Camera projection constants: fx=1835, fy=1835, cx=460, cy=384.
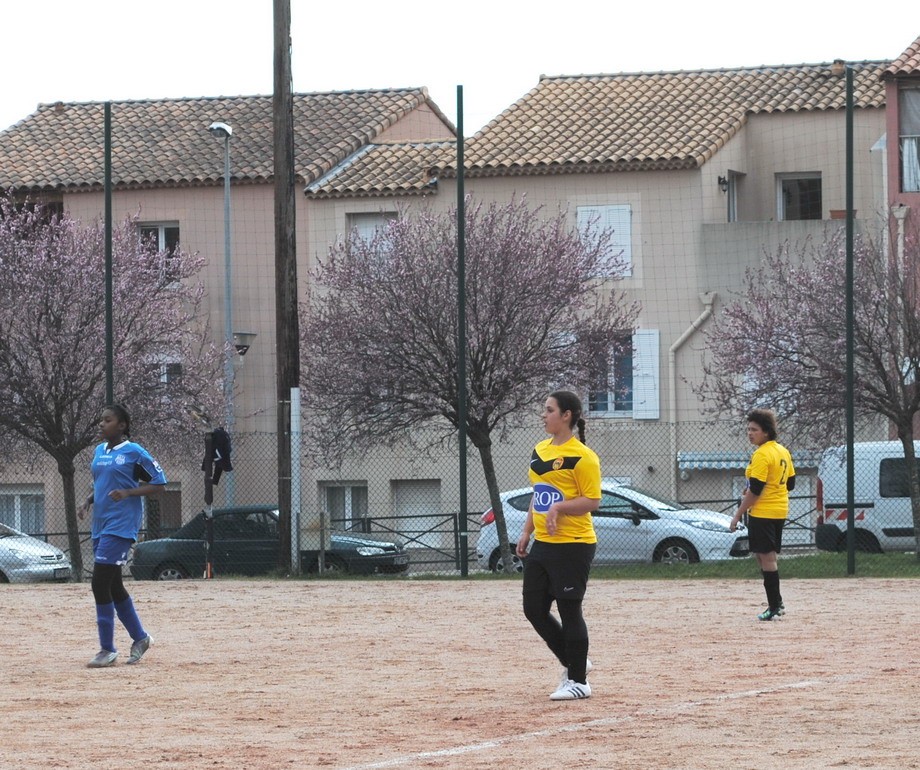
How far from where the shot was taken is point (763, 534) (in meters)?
14.6

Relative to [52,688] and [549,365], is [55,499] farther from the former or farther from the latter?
[52,688]

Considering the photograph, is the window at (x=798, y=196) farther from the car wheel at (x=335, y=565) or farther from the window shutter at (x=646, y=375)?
the car wheel at (x=335, y=565)

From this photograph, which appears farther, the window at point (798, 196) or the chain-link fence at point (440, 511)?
the window at point (798, 196)

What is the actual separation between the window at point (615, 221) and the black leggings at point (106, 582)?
22884 millimetres

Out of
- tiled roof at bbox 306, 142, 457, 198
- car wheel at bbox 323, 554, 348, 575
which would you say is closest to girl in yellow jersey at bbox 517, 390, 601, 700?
car wheel at bbox 323, 554, 348, 575

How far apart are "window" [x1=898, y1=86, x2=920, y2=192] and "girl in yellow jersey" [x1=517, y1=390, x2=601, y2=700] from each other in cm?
2394

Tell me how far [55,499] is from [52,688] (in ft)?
66.5

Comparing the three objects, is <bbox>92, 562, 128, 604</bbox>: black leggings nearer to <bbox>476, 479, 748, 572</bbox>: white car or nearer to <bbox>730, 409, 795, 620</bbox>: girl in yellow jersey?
<bbox>730, 409, 795, 620</bbox>: girl in yellow jersey

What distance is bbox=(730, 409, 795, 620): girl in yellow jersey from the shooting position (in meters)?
14.4

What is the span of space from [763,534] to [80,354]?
14702 millimetres

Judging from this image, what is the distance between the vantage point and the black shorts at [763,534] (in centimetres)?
1450

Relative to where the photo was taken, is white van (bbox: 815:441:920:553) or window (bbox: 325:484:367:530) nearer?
white van (bbox: 815:441:920:553)

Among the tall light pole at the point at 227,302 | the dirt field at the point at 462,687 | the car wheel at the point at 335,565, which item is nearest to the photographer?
the dirt field at the point at 462,687

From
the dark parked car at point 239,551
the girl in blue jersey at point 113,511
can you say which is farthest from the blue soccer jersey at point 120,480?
the dark parked car at point 239,551
